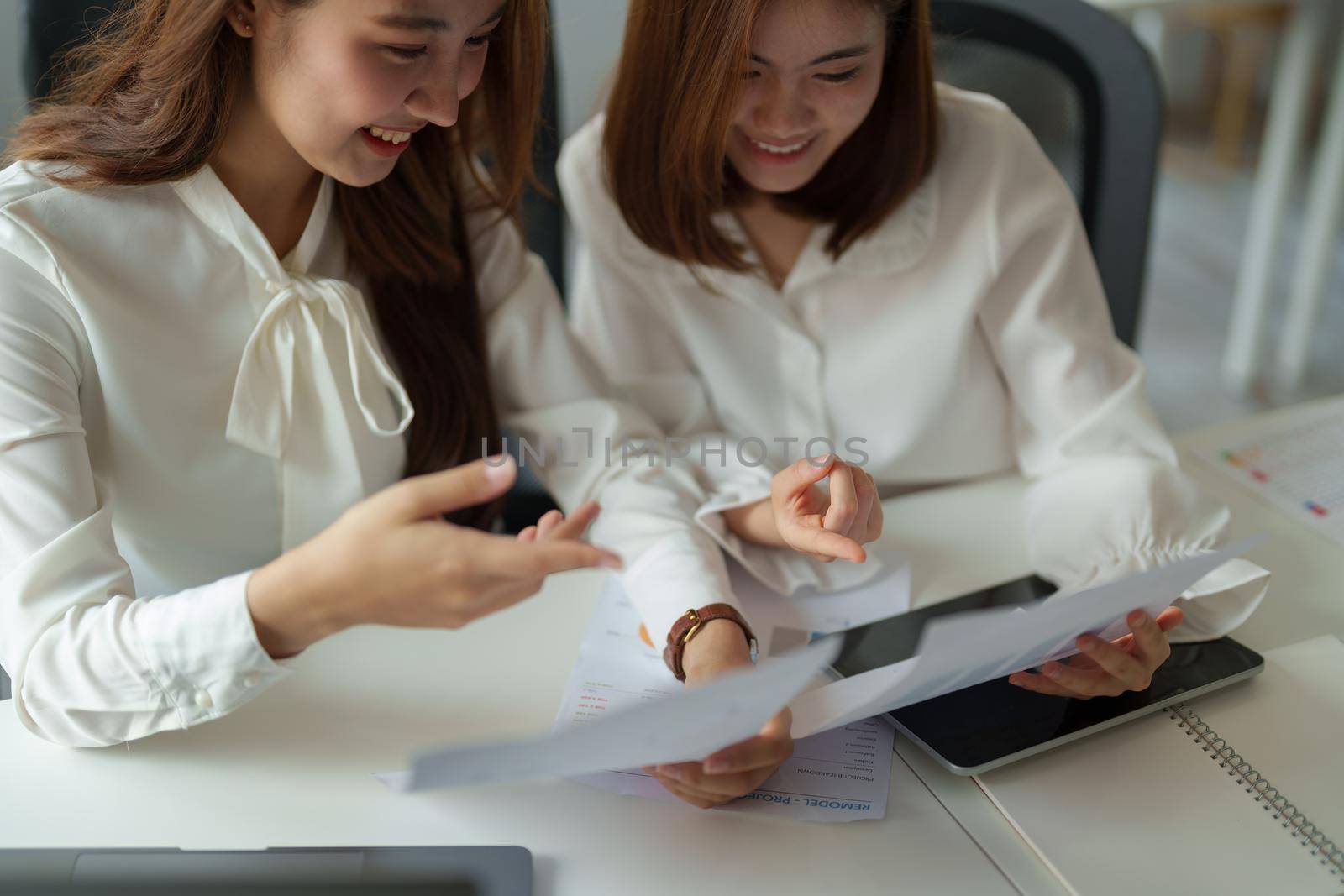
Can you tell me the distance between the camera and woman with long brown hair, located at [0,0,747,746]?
74 cm

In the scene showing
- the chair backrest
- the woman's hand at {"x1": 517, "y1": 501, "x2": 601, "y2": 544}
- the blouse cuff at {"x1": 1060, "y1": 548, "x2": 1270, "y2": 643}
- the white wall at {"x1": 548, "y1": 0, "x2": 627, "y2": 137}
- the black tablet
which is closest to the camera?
the woman's hand at {"x1": 517, "y1": 501, "x2": 601, "y2": 544}

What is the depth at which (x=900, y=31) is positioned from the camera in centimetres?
105

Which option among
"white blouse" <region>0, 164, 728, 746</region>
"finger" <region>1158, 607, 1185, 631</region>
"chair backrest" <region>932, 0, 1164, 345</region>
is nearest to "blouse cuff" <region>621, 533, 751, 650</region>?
"white blouse" <region>0, 164, 728, 746</region>

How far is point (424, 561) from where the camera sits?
650mm

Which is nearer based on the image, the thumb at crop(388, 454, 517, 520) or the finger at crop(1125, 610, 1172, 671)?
the thumb at crop(388, 454, 517, 520)

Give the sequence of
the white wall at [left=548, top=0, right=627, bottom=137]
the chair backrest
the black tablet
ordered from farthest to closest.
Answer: the white wall at [left=548, top=0, right=627, bottom=137] < the chair backrest < the black tablet

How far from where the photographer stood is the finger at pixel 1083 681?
811 mm

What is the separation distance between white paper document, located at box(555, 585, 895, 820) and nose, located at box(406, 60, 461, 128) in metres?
0.42

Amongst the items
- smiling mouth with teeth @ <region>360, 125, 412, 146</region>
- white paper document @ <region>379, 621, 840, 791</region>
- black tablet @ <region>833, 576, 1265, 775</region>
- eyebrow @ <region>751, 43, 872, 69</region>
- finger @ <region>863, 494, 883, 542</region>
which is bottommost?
black tablet @ <region>833, 576, 1265, 775</region>

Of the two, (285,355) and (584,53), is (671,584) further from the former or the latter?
(584,53)

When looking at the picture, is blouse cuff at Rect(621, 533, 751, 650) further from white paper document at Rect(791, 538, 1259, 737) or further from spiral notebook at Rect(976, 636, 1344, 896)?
spiral notebook at Rect(976, 636, 1344, 896)

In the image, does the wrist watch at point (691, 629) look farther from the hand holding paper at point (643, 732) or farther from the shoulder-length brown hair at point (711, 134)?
the shoulder-length brown hair at point (711, 134)

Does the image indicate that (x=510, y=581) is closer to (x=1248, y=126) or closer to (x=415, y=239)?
(x=415, y=239)

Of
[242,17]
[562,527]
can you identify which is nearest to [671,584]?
[562,527]
